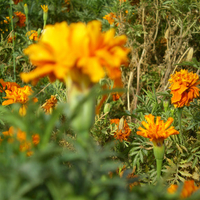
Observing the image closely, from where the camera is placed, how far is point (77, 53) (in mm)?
373

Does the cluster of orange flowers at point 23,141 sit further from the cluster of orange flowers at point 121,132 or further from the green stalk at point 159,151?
the cluster of orange flowers at point 121,132

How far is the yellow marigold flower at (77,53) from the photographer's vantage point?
0.36 m

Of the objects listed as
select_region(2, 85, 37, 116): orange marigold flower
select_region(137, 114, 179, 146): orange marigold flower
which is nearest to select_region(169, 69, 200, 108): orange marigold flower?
select_region(137, 114, 179, 146): orange marigold flower

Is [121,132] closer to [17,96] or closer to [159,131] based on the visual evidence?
[159,131]

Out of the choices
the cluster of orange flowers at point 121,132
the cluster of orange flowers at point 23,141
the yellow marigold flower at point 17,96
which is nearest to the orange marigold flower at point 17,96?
the yellow marigold flower at point 17,96

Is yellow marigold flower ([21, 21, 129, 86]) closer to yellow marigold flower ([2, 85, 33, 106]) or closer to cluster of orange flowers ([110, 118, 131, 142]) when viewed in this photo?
yellow marigold flower ([2, 85, 33, 106])

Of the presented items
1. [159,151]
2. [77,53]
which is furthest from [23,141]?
[159,151]

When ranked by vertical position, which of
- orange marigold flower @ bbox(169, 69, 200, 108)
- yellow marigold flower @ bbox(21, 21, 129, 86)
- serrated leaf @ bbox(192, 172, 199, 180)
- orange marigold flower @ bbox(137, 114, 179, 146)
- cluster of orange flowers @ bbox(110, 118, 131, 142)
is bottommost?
serrated leaf @ bbox(192, 172, 199, 180)

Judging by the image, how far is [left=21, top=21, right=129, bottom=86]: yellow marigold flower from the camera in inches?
14.3

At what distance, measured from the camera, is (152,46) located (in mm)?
1893

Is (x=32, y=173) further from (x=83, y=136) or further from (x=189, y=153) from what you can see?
(x=189, y=153)

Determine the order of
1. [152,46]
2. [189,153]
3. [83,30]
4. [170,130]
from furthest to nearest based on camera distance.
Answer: [152,46] → [189,153] → [170,130] → [83,30]

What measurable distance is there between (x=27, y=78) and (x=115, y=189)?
0.19 metres

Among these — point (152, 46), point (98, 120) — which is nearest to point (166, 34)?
point (152, 46)
